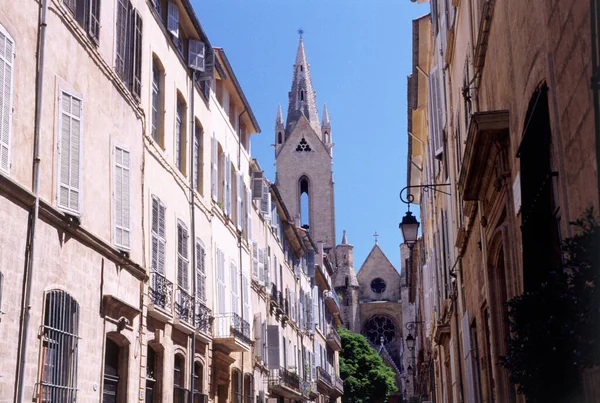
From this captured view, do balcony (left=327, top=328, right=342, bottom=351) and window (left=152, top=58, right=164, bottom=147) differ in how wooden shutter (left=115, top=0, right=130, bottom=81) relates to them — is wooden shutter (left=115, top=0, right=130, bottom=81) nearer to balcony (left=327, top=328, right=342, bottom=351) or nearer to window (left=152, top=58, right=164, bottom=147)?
window (left=152, top=58, right=164, bottom=147)

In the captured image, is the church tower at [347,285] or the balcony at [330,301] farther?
the church tower at [347,285]

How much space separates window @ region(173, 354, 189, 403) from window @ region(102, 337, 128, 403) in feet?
10.8

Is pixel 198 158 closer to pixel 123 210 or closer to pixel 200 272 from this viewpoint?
pixel 200 272

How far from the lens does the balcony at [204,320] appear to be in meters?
19.5

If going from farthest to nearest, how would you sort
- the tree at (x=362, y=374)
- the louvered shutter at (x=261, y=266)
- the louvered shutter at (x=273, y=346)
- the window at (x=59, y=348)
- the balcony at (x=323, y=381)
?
the tree at (x=362, y=374) < the balcony at (x=323, y=381) < the louvered shutter at (x=273, y=346) < the louvered shutter at (x=261, y=266) < the window at (x=59, y=348)

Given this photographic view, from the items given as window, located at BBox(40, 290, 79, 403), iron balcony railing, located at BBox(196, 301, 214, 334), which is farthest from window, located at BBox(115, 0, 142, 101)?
iron balcony railing, located at BBox(196, 301, 214, 334)

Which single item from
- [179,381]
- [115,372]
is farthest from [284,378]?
[115,372]

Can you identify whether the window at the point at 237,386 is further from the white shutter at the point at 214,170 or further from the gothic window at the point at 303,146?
the gothic window at the point at 303,146

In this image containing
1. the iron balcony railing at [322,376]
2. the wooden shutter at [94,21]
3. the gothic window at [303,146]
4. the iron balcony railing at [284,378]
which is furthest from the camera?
the gothic window at [303,146]

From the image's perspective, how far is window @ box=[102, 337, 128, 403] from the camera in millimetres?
14135

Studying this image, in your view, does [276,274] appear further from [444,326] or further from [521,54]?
[521,54]

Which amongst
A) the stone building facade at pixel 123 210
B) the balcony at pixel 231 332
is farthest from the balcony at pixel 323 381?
the balcony at pixel 231 332

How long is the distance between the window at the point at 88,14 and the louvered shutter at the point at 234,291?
10508 millimetres

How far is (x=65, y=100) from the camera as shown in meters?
12.5
